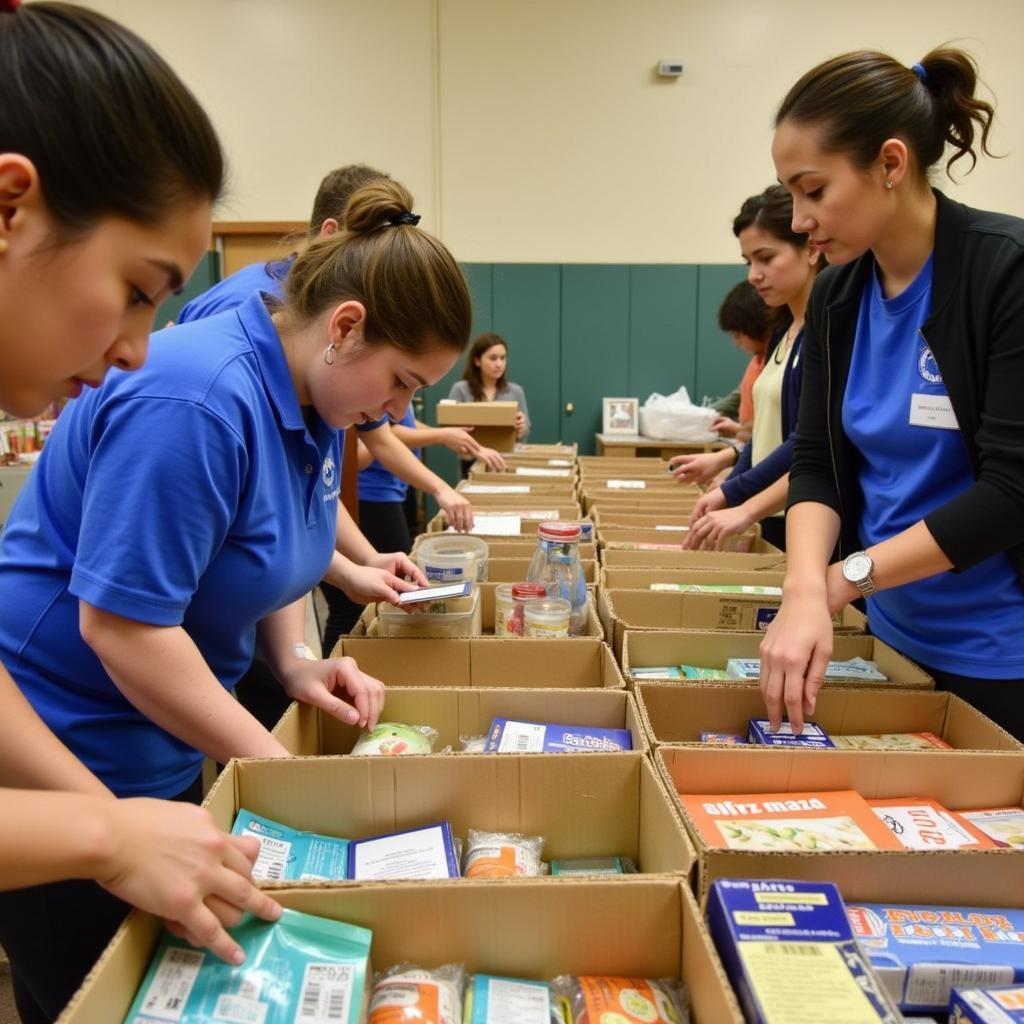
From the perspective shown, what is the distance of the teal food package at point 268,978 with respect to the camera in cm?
57

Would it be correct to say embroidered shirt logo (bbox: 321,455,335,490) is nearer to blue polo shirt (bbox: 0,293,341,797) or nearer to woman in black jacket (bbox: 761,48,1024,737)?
blue polo shirt (bbox: 0,293,341,797)

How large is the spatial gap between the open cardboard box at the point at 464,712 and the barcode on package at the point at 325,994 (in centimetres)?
45

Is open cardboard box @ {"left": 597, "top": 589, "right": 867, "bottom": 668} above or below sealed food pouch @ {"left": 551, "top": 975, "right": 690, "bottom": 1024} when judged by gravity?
above

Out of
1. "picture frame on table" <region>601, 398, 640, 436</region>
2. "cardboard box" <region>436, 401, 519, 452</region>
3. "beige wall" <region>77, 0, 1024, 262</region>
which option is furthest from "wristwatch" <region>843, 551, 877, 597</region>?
"beige wall" <region>77, 0, 1024, 262</region>

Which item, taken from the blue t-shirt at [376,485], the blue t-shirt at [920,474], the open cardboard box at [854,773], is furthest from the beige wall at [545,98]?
the open cardboard box at [854,773]

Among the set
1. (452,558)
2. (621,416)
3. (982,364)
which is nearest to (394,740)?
(452,558)

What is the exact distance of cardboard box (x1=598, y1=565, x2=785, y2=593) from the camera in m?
1.62

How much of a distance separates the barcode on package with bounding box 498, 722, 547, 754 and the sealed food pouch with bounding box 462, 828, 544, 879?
0.36 feet

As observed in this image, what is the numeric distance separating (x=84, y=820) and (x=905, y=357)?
1.09 metres

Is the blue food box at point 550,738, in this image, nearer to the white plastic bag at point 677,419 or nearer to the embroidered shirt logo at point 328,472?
the embroidered shirt logo at point 328,472

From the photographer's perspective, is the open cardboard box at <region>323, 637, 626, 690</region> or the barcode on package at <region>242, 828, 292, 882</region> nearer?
the barcode on package at <region>242, 828, 292, 882</region>

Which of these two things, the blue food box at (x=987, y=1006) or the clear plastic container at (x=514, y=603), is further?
A: the clear plastic container at (x=514, y=603)

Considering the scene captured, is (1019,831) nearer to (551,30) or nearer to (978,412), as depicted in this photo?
(978,412)

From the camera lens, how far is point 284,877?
775 mm
